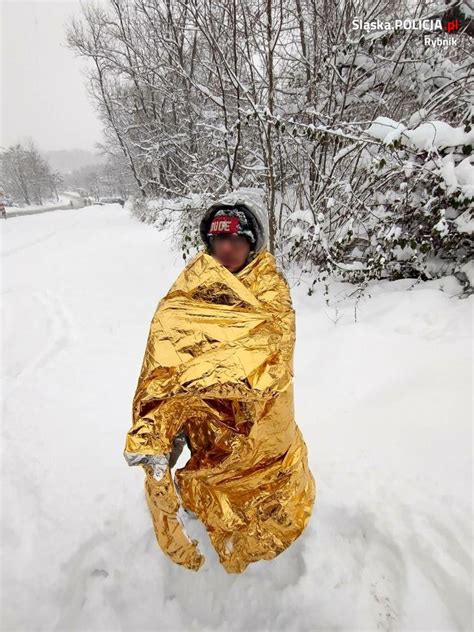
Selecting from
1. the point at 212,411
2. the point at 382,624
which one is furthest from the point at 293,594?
the point at 212,411

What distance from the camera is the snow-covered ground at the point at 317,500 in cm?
130

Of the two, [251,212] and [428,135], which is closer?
[251,212]

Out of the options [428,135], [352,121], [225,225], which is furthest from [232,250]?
[352,121]

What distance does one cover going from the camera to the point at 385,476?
5.33 ft

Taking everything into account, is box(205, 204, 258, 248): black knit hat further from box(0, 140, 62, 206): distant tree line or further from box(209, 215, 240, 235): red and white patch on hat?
box(0, 140, 62, 206): distant tree line

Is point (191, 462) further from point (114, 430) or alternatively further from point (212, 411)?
point (114, 430)

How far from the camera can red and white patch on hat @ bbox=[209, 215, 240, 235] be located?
121 cm

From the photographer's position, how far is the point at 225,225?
1224 mm

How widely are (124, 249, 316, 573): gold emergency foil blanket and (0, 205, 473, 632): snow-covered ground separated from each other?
1.03 feet

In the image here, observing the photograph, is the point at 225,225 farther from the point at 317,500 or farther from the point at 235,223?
the point at 317,500

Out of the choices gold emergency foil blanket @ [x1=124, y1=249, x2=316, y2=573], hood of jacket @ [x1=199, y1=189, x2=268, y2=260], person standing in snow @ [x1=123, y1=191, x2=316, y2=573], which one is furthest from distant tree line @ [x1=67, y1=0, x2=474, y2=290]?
gold emergency foil blanket @ [x1=124, y1=249, x2=316, y2=573]

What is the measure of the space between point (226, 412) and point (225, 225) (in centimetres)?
70

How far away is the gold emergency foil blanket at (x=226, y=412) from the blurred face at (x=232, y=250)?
0.08 meters

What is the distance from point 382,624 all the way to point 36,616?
1.42 meters
